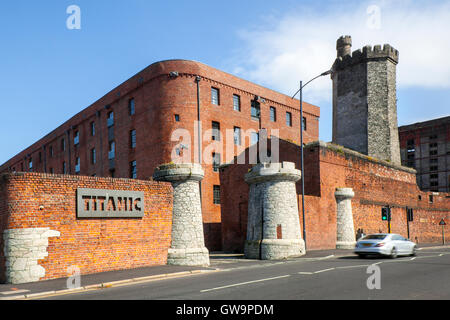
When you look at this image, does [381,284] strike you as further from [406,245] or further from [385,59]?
[385,59]

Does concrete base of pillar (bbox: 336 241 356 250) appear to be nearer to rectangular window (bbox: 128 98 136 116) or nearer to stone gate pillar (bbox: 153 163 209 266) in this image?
stone gate pillar (bbox: 153 163 209 266)

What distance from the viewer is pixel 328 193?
1197 inches

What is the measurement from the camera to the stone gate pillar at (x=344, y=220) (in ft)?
99.7

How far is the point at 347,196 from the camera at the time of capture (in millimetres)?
31141

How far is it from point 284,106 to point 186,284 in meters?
35.8

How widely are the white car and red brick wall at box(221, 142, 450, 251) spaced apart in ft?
19.9

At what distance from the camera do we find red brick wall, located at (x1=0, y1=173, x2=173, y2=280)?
14680 millimetres

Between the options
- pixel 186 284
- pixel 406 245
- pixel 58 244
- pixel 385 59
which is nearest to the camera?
pixel 186 284

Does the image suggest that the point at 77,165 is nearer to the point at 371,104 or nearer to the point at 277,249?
the point at 277,249

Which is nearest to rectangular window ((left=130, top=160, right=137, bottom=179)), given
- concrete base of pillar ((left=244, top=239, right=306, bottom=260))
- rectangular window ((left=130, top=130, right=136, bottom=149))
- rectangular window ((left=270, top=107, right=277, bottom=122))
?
rectangular window ((left=130, top=130, right=136, bottom=149))

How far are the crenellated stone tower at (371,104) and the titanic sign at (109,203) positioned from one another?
32.0 meters

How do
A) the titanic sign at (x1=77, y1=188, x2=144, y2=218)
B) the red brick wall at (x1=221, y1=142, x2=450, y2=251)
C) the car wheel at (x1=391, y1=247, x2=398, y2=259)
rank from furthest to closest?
1. the red brick wall at (x1=221, y1=142, x2=450, y2=251)
2. the car wheel at (x1=391, y1=247, x2=398, y2=259)
3. the titanic sign at (x1=77, y1=188, x2=144, y2=218)

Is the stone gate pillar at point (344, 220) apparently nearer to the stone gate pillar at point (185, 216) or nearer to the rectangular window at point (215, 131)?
the rectangular window at point (215, 131)

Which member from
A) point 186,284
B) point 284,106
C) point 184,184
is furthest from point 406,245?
point 284,106
